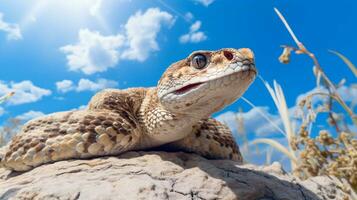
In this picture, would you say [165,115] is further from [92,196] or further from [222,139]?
[92,196]

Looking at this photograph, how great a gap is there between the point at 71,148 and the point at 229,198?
1498 mm

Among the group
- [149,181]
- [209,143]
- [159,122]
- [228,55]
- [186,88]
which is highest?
[228,55]

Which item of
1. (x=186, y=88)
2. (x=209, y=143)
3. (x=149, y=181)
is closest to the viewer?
(x=149, y=181)

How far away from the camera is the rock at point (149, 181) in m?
2.67

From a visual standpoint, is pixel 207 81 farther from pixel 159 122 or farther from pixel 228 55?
pixel 159 122

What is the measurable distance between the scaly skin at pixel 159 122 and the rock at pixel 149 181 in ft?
0.50

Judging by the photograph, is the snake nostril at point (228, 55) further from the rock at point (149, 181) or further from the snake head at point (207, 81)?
the rock at point (149, 181)

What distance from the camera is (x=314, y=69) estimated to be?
3.42 m

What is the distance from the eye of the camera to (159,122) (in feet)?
11.7

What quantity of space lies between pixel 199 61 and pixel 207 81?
323 millimetres

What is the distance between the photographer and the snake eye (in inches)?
128

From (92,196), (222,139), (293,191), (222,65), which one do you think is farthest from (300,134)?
(92,196)

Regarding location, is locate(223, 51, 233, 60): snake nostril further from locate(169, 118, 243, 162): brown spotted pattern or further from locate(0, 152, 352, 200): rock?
locate(169, 118, 243, 162): brown spotted pattern

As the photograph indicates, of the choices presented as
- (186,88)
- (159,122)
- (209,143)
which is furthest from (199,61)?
(209,143)
